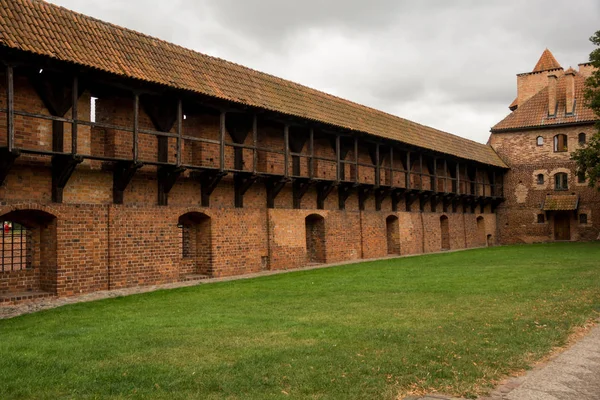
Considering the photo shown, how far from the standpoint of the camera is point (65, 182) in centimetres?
1143

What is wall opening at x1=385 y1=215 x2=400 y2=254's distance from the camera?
2366 cm

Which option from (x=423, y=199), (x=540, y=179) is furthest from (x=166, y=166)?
(x=540, y=179)

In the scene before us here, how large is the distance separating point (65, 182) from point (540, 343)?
31.7ft

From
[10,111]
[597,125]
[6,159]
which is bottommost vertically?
[6,159]

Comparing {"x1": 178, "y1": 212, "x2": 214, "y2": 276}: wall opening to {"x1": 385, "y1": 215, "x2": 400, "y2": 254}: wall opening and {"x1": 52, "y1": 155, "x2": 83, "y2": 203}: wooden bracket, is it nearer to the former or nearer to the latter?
{"x1": 52, "y1": 155, "x2": 83, "y2": 203}: wooden bracket

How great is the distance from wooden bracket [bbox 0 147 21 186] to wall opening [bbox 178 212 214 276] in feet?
16.7

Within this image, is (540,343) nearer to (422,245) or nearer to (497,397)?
(497,397)

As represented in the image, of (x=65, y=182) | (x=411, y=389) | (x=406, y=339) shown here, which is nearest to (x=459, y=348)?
(x=406, y=339)

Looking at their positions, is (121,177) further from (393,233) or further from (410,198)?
(410,198)

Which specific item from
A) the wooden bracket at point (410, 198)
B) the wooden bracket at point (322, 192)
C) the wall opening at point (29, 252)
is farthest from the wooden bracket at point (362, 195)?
the wall opening at point (29, 252)

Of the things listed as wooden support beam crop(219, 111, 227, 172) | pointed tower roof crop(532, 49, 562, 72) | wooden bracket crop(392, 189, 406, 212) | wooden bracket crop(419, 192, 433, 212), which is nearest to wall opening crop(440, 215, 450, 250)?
wooden bracket crop(419, 192, 433, 212)

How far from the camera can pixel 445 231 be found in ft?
92.1

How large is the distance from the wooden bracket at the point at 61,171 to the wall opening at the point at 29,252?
49 centimetres

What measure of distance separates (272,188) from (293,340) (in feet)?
34.7
